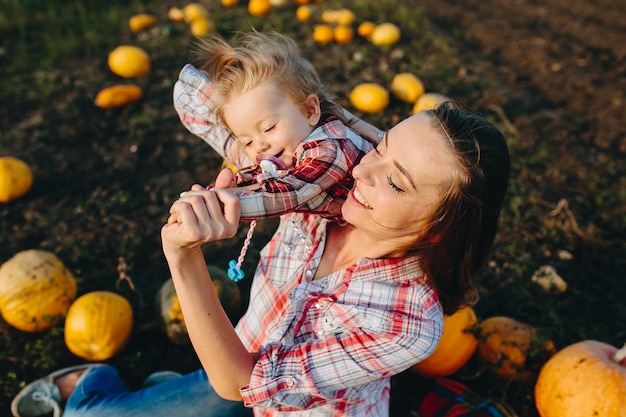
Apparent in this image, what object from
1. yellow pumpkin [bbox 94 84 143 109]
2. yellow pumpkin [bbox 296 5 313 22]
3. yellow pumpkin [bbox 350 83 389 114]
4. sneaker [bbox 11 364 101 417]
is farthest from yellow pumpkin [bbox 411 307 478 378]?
yellow pumpkin [bbox 296 5 313 22]

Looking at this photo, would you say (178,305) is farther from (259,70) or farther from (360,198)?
(360,198)

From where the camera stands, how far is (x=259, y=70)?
2.09m

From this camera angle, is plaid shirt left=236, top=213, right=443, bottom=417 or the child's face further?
the child's face

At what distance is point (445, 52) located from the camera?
20.8 feet

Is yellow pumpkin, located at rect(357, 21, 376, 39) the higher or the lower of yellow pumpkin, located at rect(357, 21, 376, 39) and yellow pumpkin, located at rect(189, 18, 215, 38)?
the lower

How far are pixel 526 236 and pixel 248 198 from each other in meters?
3.05

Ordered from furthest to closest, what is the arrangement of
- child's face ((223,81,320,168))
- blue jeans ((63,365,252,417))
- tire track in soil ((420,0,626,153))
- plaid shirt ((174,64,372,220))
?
tire track in soil ((420,0,626,153)), blue jeans ((63,365,252,417)), child's face ((223,81,320,168)), plaid shirt ((174,64,372,220))

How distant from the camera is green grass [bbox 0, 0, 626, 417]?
3.30m

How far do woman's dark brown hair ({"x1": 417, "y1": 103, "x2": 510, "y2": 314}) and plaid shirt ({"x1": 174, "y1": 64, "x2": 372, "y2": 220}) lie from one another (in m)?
0.34

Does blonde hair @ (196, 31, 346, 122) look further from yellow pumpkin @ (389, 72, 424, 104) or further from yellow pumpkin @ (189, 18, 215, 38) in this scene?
yellow pumpkin @ (189, 18, 215, 38)

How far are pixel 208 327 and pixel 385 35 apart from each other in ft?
17.9

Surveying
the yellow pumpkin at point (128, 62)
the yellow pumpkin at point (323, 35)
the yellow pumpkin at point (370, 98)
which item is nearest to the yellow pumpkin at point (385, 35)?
the yellow pumpkin at point (323, 35)

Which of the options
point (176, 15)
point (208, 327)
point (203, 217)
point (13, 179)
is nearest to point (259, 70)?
point (203, 217)

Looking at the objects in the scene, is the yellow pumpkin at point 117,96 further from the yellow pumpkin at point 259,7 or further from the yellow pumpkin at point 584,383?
the yellow pumpkin at point 584,383
